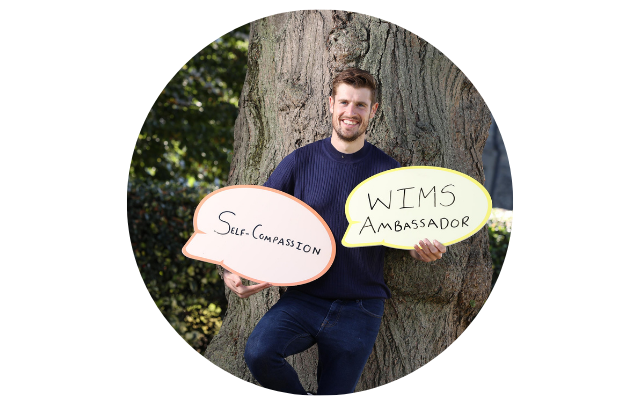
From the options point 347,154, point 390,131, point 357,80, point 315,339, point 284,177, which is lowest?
point 315,339

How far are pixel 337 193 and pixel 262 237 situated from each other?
0.40 m

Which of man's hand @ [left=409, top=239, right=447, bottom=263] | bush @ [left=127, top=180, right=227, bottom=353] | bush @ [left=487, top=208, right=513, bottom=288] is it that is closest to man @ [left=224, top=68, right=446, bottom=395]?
man's hand @ [left=409, top=239, right=447, bottom=263]

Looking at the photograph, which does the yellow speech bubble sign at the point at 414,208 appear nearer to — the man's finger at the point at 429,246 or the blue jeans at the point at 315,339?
the man's finger at the point at 429,246

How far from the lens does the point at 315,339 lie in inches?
94.4

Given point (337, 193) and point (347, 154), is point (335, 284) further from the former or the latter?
point (347, 154)

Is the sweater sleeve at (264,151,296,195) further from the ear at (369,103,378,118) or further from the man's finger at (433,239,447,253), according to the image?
the man's finger at (433,239,447,253)

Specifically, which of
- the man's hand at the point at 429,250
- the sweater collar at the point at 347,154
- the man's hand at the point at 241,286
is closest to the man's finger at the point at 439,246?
the man's hand at the point at 429,250

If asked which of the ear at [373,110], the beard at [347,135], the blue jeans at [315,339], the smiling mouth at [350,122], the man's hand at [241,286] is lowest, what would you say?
the blue jeans at [315,339]

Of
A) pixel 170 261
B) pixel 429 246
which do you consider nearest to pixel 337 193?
pixel 429 246

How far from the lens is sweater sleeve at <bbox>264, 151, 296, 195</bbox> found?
96.7 inches

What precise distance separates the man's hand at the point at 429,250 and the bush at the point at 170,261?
2.06 m

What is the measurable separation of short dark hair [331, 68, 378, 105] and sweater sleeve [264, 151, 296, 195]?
1.23 ft

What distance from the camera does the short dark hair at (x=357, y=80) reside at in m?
2.46

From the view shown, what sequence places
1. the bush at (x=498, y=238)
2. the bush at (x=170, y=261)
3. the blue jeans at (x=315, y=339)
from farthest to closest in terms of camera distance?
the bush at (x=170, y=261)
the bush at (x=498, y=238)
the blue jeans at (x=315, y=339)
